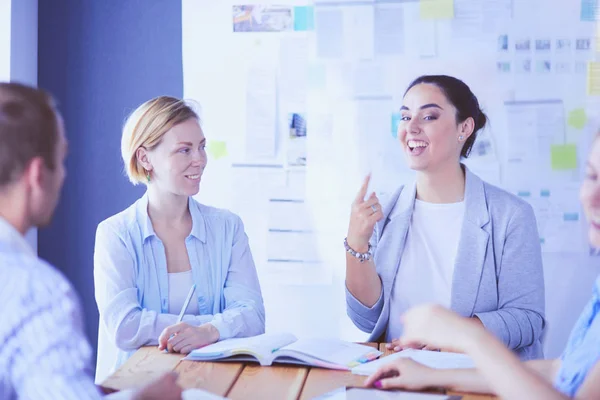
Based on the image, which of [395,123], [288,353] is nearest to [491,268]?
[288,353]

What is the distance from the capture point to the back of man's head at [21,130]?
1.16 metres

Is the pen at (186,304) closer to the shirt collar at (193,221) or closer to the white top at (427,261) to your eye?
the shirt collar at (193,221)

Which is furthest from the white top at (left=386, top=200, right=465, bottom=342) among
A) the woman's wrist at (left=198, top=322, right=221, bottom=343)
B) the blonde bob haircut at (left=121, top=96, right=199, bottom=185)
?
the blonde bob haircut at (left=121, top=96, right=199, bottom=185)

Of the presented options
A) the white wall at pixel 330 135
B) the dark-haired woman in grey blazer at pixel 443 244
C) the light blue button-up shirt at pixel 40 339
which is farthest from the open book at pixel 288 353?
the white wall at pixel 330 135

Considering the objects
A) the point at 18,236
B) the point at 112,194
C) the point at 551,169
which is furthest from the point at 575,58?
the point at 18,236

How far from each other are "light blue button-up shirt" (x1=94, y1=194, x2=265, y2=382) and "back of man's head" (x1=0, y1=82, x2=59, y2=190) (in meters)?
0.91

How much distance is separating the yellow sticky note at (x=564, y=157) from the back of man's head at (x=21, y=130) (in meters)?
2.37

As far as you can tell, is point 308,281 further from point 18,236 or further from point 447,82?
point 18,236

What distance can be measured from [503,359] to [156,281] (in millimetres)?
1275

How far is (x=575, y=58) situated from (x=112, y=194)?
82.7 inches

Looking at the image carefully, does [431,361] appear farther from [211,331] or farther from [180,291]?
[180,291]

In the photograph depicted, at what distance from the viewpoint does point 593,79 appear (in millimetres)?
3043

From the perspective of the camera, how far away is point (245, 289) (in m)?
2.31

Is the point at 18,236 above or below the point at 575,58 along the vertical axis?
below
